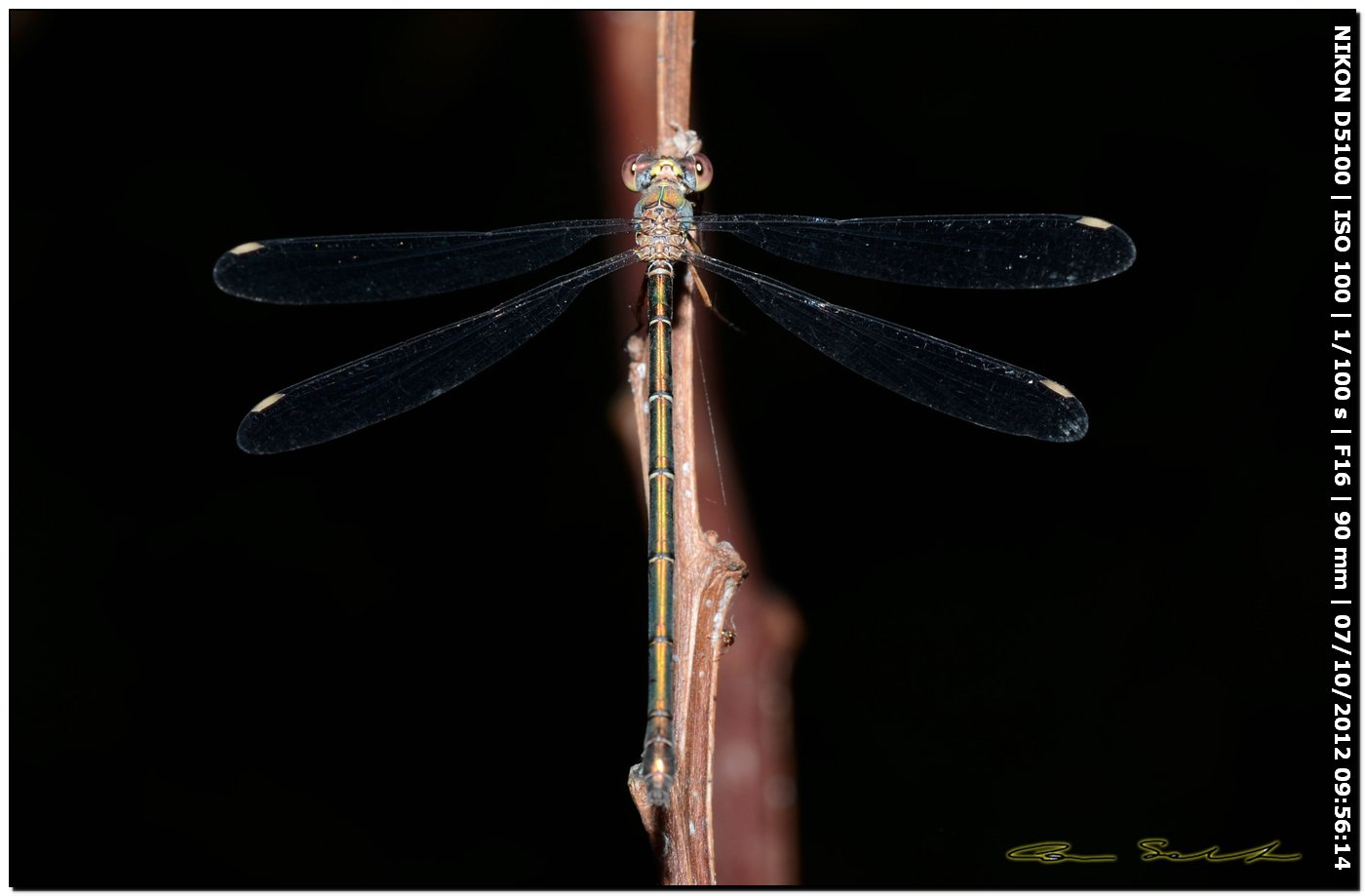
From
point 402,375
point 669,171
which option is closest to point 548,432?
point 402,375

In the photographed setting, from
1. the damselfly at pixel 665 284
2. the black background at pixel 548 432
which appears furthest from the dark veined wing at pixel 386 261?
the black background at pixel 548 432

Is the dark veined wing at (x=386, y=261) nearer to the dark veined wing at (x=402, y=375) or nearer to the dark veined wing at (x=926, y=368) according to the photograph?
the dark veined wing at (x=402, y=375)

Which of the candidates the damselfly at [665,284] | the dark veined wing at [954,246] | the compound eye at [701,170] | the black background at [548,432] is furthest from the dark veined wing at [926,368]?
the black background at [548,432]

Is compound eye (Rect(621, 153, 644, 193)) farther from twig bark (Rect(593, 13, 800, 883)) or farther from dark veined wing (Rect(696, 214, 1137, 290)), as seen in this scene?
dark veined wing (Rect(696, 214, 1137, 290))

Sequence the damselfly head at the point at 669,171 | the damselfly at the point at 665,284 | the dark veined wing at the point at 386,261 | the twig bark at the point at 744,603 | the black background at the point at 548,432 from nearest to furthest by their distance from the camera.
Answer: the twig bark at the point at 744,603 → the damselfly at the point at 665,284 → the dark veined wing at the point at 386,261 → the damselfly head at the point at 669,171 → the black background at the point at 548,432

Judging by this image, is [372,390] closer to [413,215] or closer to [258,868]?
[413,215]

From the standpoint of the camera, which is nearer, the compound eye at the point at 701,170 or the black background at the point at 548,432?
the compound eye at the point at 701,170

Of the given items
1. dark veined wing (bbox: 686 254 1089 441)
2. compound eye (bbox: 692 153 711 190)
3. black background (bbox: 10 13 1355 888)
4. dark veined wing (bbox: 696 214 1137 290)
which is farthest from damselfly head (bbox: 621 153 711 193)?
black background (bbox: 10 13 1355 888)

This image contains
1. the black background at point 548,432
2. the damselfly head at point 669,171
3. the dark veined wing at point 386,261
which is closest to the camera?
the dark veined wing at point 386,261

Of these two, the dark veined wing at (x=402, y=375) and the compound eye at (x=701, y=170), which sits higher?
the compound eye at (x=701, y=170)
